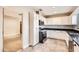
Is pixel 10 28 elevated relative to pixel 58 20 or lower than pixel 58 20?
lower

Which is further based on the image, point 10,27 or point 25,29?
point 25,29

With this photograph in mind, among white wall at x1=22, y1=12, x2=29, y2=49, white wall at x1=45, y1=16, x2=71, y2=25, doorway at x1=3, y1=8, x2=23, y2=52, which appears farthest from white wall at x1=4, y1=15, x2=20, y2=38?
white wall at x1=22, y1=12, x2=29, y2=49

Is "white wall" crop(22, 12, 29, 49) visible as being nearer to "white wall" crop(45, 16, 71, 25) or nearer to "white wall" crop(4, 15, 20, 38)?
"white wall" crop(4, 15, 20, 38)

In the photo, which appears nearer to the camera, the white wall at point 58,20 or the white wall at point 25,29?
the white wall at point 58,20

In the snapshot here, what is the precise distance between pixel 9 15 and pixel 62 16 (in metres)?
1.18

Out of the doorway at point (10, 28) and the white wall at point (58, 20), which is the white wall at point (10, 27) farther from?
the white wall at point (58, 20)

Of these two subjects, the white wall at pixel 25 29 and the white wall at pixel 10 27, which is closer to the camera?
the white wall at pixel 10 27

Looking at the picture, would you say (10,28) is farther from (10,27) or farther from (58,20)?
(58,20)

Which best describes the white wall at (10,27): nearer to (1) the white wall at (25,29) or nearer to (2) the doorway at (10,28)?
(2) the doorway at (10,28)

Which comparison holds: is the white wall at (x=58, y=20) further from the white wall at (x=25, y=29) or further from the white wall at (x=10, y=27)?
the white wall at (x=25, y=29)

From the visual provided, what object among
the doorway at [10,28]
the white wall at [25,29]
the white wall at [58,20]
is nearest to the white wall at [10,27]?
the doorway at [10,28]

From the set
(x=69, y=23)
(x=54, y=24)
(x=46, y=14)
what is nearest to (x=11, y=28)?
(x=46, y=14)

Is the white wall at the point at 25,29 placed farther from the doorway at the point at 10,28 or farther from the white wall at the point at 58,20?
the white wall at the point at 58,20

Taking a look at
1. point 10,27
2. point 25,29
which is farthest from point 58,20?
point 25,29
